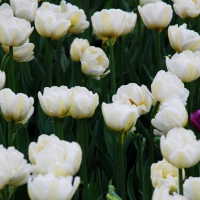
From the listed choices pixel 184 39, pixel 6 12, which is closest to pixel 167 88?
pixel 184 39

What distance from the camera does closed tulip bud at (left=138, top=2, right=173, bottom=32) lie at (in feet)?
7.30

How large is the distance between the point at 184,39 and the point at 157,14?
Answer: 208mm

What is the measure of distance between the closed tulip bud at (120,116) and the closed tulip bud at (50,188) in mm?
425

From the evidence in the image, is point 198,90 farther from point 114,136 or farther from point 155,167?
point 155,167

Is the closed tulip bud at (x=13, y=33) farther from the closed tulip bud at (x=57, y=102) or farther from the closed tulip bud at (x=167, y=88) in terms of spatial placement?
the closed tulip bud at (x=167, y=88)

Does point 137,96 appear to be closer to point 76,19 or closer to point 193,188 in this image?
point 193,188

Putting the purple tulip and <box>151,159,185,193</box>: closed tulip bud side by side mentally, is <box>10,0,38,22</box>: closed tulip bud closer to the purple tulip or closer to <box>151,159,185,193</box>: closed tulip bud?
the purple tulip

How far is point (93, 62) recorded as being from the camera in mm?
2172

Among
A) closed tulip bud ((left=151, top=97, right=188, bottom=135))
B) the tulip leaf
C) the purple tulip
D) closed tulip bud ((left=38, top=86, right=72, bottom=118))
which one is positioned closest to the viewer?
closed tulip bud ((left=151, top=97, right=188, bottom=135))

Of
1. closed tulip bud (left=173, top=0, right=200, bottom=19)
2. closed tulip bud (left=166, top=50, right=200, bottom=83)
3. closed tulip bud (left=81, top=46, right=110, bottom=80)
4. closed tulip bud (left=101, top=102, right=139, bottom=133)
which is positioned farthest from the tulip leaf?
closed tulip bud (left=173, top=0, right=200, bottom=19)

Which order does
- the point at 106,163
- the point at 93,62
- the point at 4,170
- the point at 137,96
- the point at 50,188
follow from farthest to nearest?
the point at 93,62 < the point at 106,163 < the point at 137,96 < the point at 4,170 < the point at 50,188

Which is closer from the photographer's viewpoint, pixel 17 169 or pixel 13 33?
pixel 17 169

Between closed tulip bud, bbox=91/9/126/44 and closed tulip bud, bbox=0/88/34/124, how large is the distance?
0.54 meters

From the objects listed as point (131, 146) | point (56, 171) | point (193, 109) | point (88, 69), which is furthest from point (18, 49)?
point (56, 171)
